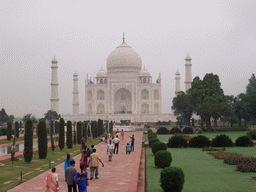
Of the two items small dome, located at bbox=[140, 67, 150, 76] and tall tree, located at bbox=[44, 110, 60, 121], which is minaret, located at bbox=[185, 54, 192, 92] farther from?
tall tree, located at bbox=[44, 110, 60, 121]

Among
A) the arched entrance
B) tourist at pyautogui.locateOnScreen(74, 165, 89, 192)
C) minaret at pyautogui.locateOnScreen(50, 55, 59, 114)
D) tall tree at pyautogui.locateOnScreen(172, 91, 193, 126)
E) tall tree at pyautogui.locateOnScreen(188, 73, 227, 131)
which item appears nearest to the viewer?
tourist at pyautogui.locateOnScreen(74, 165, 89, 192)

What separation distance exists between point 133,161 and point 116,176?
10.3 ft

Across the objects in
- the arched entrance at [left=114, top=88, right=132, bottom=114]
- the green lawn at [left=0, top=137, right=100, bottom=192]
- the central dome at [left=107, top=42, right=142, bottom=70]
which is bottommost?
the green lawn at [left=0, top=137, right=100, bottom=192]

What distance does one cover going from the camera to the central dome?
185 ft

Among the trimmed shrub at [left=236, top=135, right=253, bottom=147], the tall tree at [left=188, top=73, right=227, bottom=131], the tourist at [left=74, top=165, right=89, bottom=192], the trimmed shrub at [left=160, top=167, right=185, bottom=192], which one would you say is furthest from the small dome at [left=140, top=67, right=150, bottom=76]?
the tourist at [left=74, top=165, right=89, bottom=192]

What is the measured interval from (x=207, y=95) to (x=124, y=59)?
25534 millimetres

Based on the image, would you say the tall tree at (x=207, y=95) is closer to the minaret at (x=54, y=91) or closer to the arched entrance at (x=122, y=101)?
the minaret at (x=54, y=91)

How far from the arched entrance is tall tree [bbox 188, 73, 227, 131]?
80.8ft

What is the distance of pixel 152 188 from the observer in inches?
322

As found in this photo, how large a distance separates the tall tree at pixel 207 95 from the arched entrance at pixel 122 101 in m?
24.6

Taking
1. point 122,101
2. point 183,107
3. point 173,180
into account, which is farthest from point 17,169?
point 122,101

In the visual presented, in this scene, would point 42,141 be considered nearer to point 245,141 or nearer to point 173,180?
point 173,180

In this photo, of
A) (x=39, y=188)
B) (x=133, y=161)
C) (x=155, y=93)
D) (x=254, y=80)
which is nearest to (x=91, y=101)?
(x=155, y=93)

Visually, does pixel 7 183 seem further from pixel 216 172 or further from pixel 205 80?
pixel 205 80
